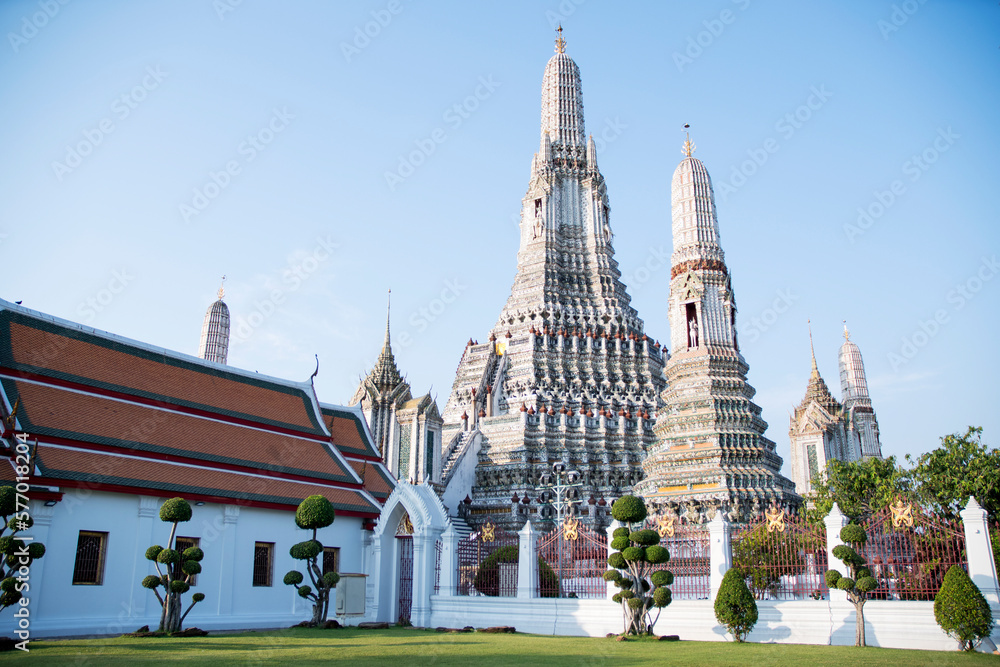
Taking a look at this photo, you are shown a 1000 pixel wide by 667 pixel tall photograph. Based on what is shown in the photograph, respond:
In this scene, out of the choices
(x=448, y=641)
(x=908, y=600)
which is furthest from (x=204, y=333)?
(x=908, y=600)

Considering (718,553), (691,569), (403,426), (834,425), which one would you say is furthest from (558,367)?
(718,553)

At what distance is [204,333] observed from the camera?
140 feet

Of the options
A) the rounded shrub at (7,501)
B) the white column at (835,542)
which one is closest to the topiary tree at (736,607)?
the white column at (835,542)

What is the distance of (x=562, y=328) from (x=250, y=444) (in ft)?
79.0

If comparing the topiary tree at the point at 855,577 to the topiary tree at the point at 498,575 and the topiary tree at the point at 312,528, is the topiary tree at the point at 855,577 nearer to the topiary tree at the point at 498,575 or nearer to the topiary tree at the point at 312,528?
the topiary tree at the point at 498,575

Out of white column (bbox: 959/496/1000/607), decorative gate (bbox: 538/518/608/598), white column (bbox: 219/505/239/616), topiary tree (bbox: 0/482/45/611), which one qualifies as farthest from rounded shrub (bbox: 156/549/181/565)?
white column (bbox: 959/496/1000/607)

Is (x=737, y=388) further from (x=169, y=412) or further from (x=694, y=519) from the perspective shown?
(x=169, y=412)

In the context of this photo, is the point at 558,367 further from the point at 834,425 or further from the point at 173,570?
the point at 173,570

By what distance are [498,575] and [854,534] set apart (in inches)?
320

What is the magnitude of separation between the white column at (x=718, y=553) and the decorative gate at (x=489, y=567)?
15.5 feet

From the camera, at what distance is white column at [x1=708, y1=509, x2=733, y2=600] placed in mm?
16266

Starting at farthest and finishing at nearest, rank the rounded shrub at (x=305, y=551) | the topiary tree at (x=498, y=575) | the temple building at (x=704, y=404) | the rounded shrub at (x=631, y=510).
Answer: the temple building at (x=704, y=404)
the topiary tree at (x=498, y=575)
the rounded shrub at (x=305, y=551)
the rounded shrub at (x=631, y=510)

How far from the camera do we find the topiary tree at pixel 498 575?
18.5 m

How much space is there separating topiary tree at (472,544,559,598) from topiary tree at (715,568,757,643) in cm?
424
